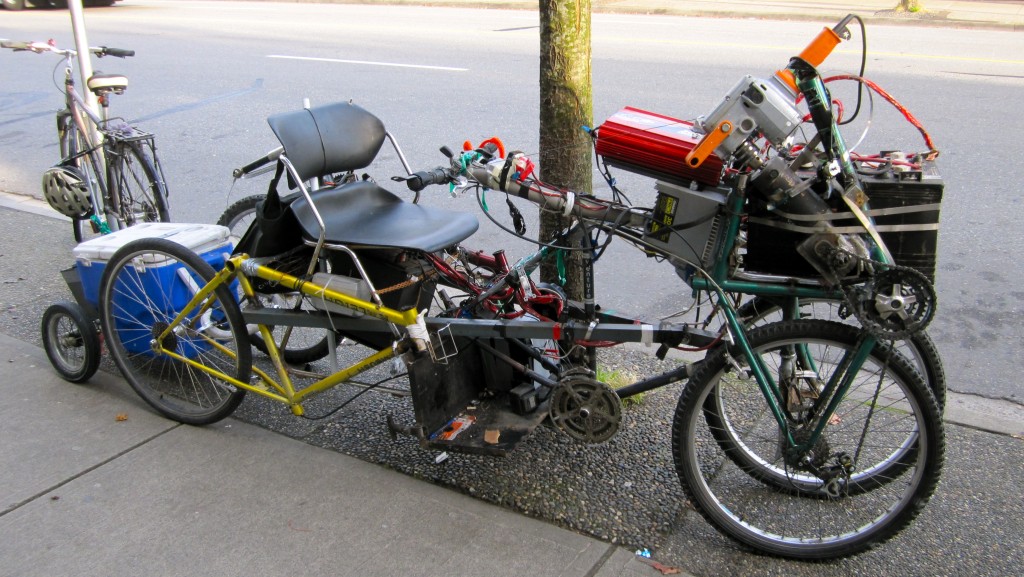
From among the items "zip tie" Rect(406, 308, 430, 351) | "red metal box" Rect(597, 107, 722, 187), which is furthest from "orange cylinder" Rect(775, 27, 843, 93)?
"zip tie" Rect(406, 308, 430, 351)

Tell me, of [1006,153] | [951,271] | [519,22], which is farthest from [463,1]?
[951,271]

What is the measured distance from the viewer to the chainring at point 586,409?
2.97 m

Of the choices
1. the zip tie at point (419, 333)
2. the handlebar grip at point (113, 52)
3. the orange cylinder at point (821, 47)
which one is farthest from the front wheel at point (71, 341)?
the orange cylinder at point (821, 47)

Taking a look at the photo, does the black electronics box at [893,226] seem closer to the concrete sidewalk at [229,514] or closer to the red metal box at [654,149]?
the red metal box at [654,149]

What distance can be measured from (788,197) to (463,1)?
17937 mm

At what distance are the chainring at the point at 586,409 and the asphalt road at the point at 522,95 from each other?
1.83 meters

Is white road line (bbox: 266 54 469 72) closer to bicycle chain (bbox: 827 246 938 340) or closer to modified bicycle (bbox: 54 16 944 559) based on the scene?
modified bicycle (bbox: 54 16 944 559)

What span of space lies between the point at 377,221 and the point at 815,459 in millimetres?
1779

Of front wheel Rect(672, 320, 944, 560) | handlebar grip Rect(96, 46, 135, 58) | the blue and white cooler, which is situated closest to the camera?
front wheel Rect(672, 320, 944, 560)

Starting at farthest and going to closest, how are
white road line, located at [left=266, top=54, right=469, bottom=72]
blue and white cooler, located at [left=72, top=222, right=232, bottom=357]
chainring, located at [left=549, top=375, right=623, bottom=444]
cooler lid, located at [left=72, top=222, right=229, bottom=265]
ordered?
white road line, located at [left=266, top=54, right=469, bottom=72] < cooler lid, located at [left=72, top=222, right=229, bottom=265] < blue and white cooler, located at [left=72, top=222, right=232, bottom=357] < chainring, located at [left=549, top=375, right=623, bottom=444]

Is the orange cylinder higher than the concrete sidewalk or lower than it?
higher

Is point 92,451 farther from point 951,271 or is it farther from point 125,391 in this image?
point 951,271

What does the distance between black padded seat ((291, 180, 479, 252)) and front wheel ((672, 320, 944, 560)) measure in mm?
1037

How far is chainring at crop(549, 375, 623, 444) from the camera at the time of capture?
297 cm
